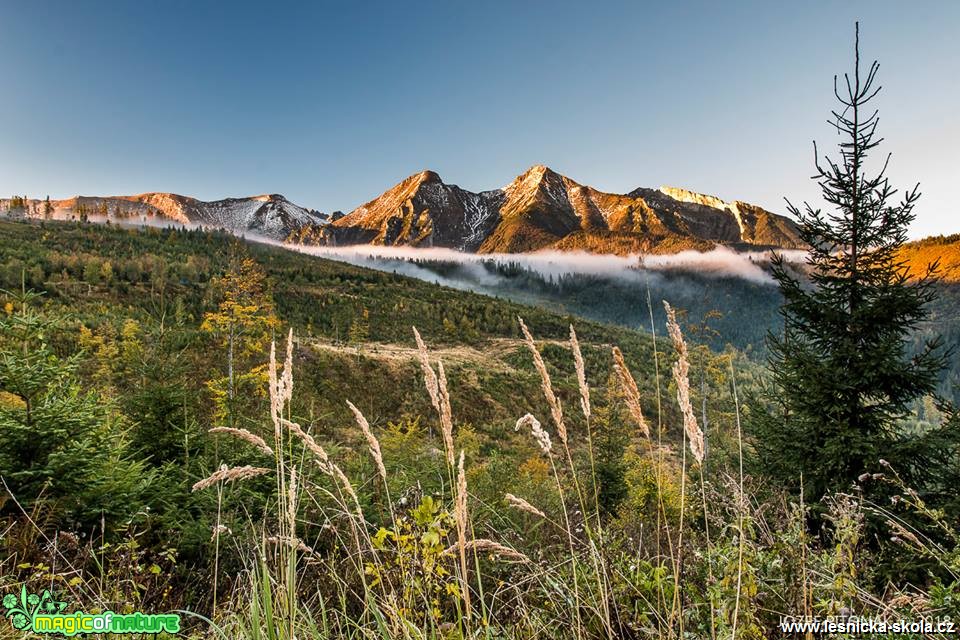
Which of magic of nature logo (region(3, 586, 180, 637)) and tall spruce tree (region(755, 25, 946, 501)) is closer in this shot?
magic of nature logo (region(3, 586, 180, 637))

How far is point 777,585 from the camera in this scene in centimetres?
204

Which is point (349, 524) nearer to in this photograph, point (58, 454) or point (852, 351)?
point (58, 454)

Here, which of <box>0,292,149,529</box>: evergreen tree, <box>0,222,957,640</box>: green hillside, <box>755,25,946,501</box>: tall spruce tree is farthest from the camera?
<box>755,25,946,501</box>: tall spruce tree

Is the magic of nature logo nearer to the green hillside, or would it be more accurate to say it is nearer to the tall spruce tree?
the green hillside

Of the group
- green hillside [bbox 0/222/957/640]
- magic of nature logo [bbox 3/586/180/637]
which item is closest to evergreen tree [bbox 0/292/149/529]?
green hillside [bbox 0/222/957/640]

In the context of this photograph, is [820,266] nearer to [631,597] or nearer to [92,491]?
[631,597]

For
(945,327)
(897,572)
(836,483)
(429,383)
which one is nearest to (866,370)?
(836,483)

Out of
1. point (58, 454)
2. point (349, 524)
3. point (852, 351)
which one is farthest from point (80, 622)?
point (852, 351)

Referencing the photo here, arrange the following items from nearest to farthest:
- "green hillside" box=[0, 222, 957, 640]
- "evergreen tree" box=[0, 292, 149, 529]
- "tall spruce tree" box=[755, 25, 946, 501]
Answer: "green hillside" box=[0, 222, 957, 640]
"evergreen tree" box=[0, 292, 149, 529]
"tall spruce tree" box=[755, 25, 946, 501]

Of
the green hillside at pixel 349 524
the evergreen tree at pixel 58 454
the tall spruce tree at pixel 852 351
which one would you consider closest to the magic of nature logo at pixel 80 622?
the green hillside at pixel 349 524

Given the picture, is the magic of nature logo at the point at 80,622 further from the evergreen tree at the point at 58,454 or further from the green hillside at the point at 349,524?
the evergreen tree at the point at 58,454

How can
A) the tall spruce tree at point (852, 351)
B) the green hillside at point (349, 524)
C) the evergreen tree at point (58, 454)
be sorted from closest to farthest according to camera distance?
1. the green hillside at point (349, 524)
2. the evergreen tree at point (58, 454)
3. the tall spruce tree at point (852, 351)

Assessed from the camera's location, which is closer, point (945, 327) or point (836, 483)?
point (836, 483)

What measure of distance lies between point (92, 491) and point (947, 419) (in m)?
10.2
